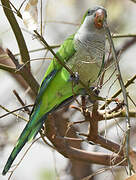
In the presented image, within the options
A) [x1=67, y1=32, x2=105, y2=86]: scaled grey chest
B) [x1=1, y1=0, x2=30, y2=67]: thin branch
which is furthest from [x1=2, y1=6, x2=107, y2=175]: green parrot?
[x1=1, y1=0, x2=30, y2=67]: thin branch

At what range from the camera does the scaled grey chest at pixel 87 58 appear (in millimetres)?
2791

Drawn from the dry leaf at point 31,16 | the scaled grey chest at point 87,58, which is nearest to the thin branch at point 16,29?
the scaled grey chest at point 87,58

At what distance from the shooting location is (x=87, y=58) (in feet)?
9.48

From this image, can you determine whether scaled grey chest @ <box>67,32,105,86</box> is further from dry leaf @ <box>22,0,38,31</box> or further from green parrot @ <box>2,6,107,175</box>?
dry leaf @ <box>22,0,38,31</box>

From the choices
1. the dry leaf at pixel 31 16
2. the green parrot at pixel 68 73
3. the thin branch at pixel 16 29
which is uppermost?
the dry leaf at pixel 31 16

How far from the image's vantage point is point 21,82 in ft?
13.8

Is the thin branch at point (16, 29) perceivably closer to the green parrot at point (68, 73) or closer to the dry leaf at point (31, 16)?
the green parrot at point (68, 73)

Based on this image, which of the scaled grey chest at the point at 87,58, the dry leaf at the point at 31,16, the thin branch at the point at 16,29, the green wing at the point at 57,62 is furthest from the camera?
the green wing at the point at 57,62

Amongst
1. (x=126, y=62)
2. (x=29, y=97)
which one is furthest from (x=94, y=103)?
(x=29, y=97)

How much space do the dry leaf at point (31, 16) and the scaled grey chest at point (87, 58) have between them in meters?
1.02

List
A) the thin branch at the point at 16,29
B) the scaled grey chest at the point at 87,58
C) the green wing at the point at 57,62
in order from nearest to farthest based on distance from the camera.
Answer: the thin branch at the point at 16,29 < the scaled grey chest at the point at 87,58 < the green wing at the point at 57,62

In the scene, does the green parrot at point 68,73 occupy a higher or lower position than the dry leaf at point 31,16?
lower

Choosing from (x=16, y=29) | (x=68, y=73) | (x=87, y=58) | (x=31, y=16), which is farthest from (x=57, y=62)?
(x=31, y=16)

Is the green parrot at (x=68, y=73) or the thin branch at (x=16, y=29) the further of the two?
the green parrot at (x=68, y=73)
